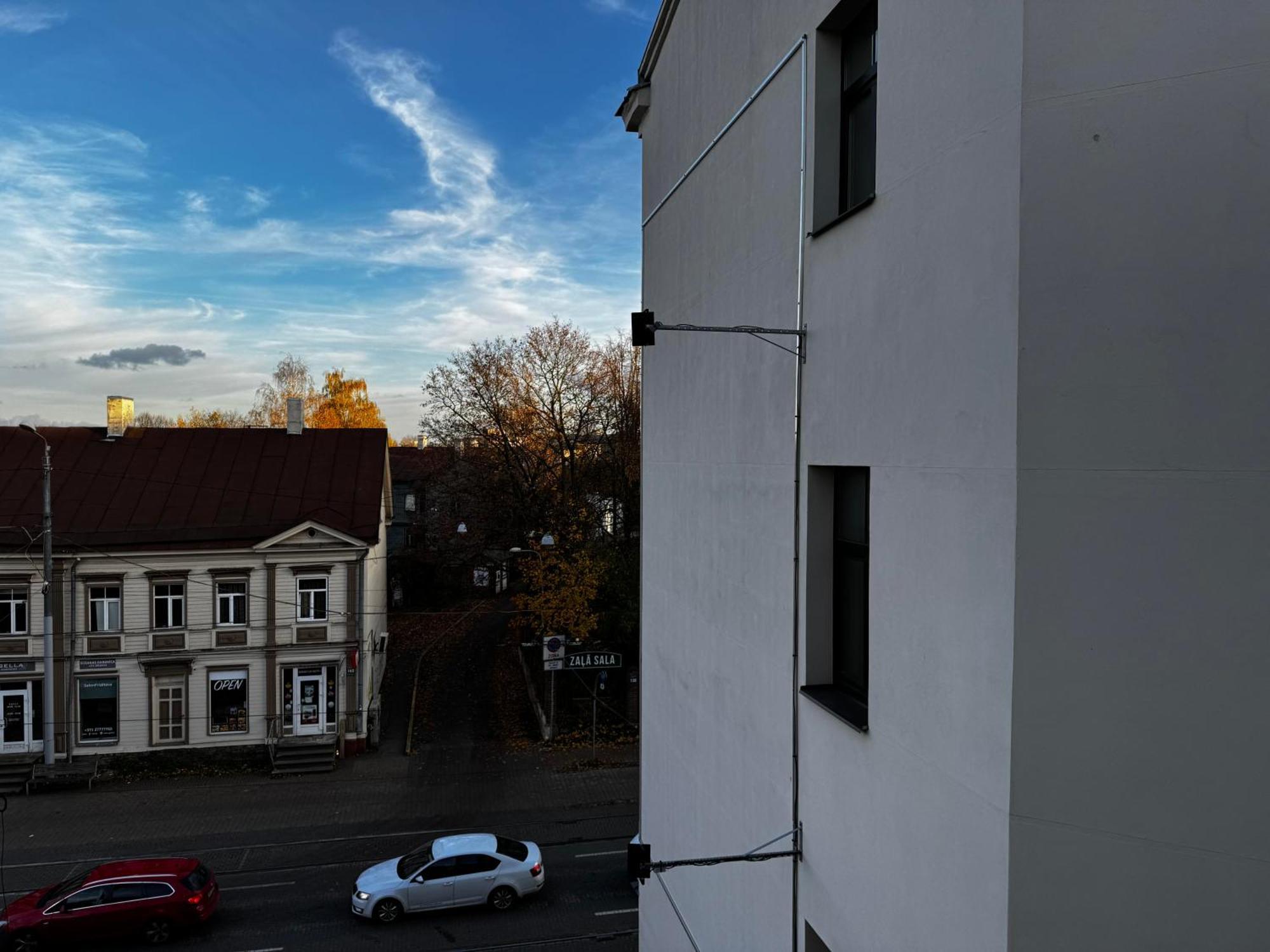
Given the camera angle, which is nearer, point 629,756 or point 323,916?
point 323,916

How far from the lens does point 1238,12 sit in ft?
11.8

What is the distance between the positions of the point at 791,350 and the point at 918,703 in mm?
2748

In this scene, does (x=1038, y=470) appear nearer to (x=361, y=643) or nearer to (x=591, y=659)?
(x=591, y=659)

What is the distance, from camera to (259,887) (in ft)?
57.8

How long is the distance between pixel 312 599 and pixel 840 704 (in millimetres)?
21976

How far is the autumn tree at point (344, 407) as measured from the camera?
188 feet

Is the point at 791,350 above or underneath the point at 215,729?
above

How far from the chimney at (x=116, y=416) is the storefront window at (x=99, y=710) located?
7925mm

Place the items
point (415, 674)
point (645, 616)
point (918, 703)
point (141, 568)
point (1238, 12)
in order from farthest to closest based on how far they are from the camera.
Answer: point (415, 674)
point (141, 568)
point (645, 616)
point (918, 703)
point (1238, 12)

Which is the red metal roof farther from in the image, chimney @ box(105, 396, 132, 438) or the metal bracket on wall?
the metal bracket on wall

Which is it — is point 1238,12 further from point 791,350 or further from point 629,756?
point 629,756

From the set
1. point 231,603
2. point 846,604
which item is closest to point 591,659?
point 231,603

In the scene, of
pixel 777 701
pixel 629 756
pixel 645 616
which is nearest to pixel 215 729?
pixel 629 756

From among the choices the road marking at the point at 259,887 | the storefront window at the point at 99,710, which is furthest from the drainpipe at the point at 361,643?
the road marking at the point at 259,887
